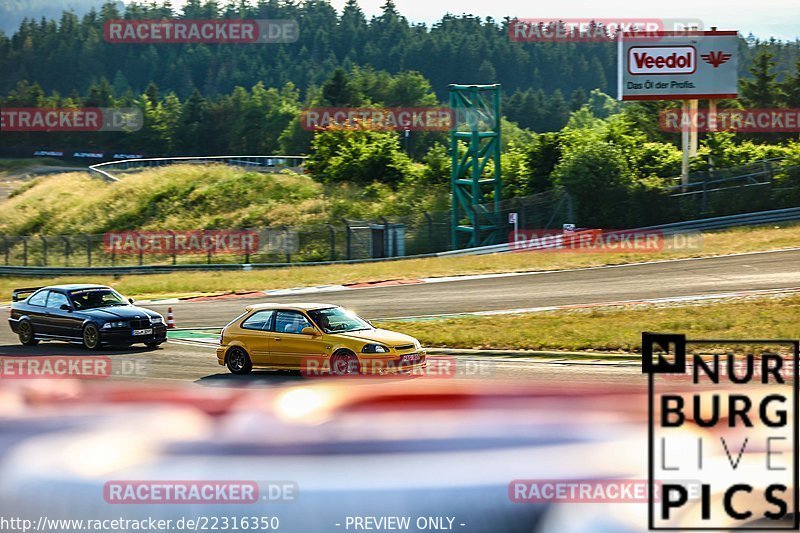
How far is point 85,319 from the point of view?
68.4ft

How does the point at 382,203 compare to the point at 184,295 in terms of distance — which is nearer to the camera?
the point at 184,295

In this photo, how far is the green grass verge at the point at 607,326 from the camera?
19.8 meters

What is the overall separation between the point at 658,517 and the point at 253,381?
998 centimetres

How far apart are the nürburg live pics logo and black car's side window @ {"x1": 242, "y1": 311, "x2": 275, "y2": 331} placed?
368 inches

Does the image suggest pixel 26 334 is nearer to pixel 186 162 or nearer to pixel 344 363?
pixel 344 363

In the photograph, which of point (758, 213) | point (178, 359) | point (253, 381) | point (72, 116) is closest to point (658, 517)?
point (253, 381)

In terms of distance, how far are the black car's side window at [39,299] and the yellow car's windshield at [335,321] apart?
7.92 m

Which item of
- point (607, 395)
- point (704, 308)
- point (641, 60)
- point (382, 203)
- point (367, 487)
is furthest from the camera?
point (382, 203)

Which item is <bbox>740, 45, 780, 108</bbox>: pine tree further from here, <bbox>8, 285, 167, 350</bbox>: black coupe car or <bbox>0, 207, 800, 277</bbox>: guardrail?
<bbox>8, 285, 167, 350</bbox>: black coupe car

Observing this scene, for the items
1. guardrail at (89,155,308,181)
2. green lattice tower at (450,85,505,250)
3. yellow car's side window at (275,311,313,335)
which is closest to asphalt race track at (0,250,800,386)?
yellow car's side window at (275,311,313,335)

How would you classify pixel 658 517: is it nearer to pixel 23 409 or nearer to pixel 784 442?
pixel 784 442

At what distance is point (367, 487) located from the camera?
843 centimetres

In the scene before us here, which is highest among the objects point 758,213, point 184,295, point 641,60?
point 641,60

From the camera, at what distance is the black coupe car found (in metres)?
20.6
